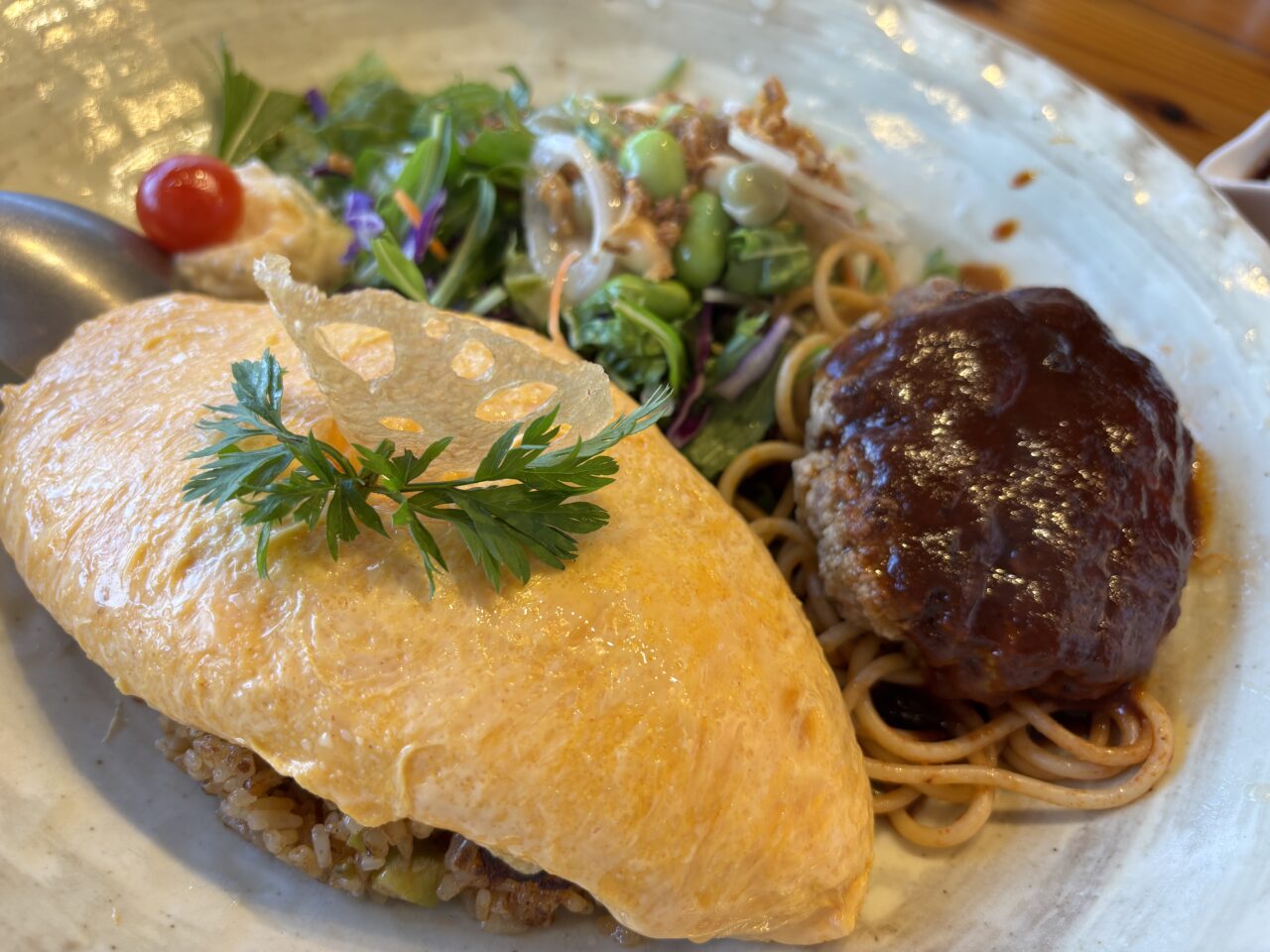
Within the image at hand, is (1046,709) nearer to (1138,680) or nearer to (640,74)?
(1138,680)

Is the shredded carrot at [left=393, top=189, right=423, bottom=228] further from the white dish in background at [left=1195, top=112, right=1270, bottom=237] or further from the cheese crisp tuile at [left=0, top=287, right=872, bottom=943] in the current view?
the white dish in background at [left=1195, top=112, right=1270, bottom=237]

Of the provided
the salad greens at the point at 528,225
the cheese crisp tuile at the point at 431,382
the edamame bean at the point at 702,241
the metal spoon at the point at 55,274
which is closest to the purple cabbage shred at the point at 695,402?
the salad greens at the point at 528,225

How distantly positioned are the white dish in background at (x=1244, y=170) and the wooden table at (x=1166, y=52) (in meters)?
0.73

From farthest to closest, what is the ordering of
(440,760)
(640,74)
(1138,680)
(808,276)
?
(640,74) → (808,276) → (1138,680) → (440,760)

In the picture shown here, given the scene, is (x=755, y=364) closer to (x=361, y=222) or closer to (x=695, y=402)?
(x=695, y=402)

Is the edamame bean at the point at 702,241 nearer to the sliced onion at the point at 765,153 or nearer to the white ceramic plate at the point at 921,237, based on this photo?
the sliced onion at the point at 765,153

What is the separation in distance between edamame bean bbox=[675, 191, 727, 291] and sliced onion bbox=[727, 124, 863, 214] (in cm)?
23

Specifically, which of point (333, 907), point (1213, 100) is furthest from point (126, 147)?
point (1213, 100)

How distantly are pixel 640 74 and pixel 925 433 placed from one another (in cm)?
268

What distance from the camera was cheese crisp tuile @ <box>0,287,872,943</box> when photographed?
189 cm

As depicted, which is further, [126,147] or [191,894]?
[126,147]

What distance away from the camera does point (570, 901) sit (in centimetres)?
237

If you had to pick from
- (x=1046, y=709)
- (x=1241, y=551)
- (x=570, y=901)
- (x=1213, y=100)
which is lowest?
(x=570, y=901)

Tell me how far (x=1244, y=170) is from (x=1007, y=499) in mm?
2351
